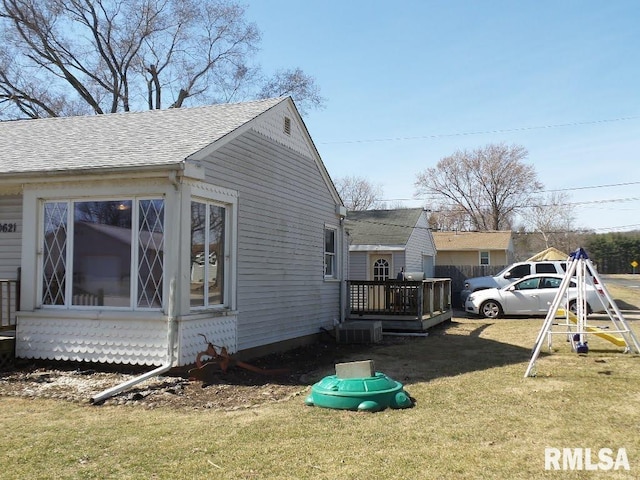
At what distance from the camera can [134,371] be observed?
8445 millimetres

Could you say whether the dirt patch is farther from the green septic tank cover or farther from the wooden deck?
the wooden deck

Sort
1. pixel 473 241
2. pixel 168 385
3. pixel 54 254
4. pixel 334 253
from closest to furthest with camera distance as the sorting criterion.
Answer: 1. pixel 168 385
2. pixel 54 254
3. pixel 334 253
4. pixel 473 241

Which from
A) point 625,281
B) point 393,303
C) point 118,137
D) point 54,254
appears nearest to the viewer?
point 54,254

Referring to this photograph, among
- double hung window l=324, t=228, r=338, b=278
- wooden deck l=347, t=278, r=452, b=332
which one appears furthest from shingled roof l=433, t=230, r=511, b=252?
double hung window l=324, t=228, r=338, b=278

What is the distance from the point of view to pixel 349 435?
5590 millimetres

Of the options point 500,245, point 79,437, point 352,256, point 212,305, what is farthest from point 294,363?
point 500,245

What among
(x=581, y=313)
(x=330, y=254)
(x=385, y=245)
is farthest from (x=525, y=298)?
(x=581, y=313)

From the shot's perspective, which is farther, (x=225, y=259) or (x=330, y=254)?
(x=330, y=254)

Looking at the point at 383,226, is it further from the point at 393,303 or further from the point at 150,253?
the point at 150,253

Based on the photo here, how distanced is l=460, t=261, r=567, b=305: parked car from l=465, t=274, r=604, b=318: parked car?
2.12m

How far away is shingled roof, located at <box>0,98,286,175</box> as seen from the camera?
8.70 metres

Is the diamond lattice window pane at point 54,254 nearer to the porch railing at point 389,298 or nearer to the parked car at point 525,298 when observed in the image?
the porch railing at point 389,298

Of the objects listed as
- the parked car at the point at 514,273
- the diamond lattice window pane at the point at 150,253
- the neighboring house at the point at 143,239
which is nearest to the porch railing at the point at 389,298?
the neighboring house at the point at 143,239

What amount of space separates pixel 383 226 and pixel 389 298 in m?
12.2
